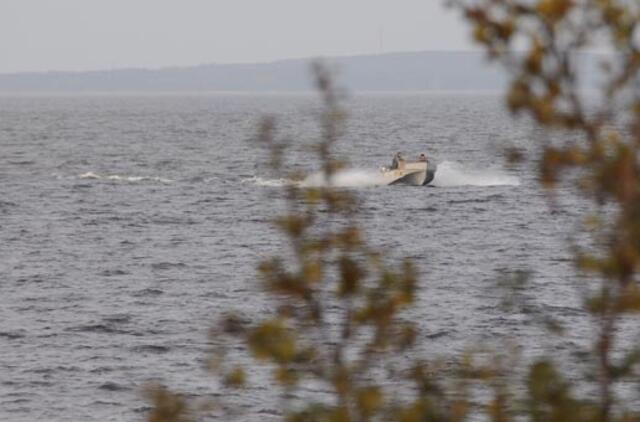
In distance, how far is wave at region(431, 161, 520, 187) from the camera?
75.3 meters

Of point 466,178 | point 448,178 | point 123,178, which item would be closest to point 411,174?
point 448,178

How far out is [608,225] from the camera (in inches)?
312

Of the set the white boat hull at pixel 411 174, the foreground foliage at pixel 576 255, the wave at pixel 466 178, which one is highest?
the foreground foliage at pixel 576 255

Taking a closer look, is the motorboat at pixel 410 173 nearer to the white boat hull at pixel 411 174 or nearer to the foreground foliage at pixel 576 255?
the white boat hull at pixel 411 174

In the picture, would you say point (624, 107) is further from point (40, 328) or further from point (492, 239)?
point (492, 239)

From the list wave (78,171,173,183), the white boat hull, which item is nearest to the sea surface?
wave (78,171,173,183)

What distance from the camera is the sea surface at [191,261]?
27578 millimetres

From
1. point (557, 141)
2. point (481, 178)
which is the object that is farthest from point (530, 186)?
point (557, 141)

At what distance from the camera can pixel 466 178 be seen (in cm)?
7675

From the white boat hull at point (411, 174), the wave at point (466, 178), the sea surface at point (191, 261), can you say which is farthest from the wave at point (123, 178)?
the wave at point (466, 178)

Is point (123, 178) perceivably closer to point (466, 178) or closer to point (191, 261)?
point (466, 178)

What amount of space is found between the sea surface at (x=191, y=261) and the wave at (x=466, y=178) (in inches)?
5.5

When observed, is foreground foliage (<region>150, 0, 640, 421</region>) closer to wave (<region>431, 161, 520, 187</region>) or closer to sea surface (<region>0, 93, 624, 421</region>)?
sea surface (<region>0, 93, 624, 421</region>)

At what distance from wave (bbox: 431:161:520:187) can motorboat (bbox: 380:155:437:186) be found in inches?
120
